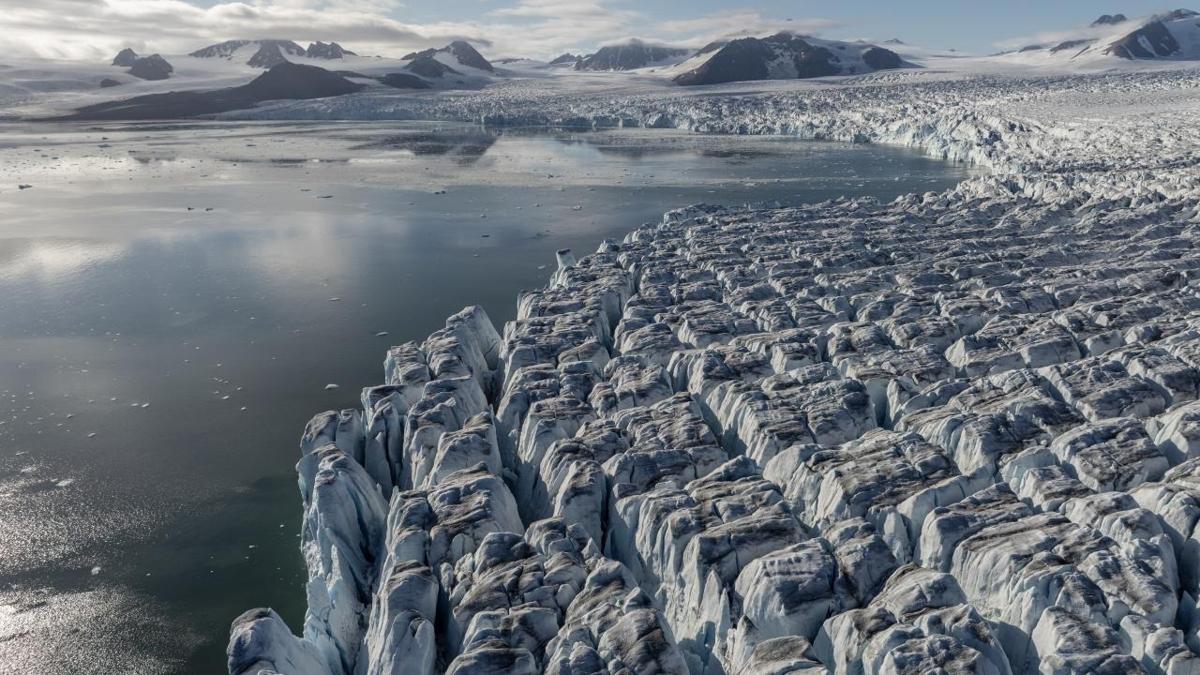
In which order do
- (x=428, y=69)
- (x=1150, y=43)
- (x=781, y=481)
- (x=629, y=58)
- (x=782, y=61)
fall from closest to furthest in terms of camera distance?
(x=781, y=481) → (x=1150, y=43) → (x=782, y=61) → (x=428, y=69) → (x=629, y=58)

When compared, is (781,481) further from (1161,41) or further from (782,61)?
(1161,41)

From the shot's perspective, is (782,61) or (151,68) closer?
(782,61)

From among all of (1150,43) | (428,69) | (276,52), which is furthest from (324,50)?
(1150,43)

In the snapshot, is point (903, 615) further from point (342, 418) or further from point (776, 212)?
point (776, 212)

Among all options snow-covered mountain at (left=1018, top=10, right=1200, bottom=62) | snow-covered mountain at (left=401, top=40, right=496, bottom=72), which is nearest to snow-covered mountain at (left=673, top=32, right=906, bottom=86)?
snow-covered mountain at (left=1018, top=10, right=1200, bottom=62)

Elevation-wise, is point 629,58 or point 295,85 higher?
point 629,58
